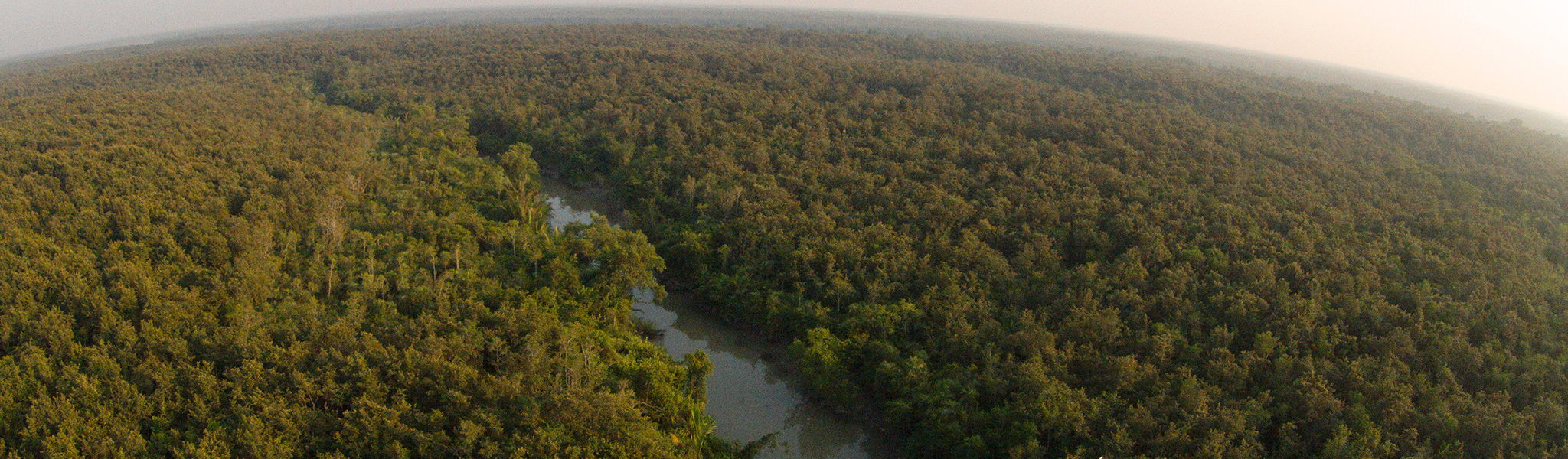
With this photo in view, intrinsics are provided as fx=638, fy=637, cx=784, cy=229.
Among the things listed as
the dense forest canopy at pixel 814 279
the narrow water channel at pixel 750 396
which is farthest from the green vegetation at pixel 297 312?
the narrow water channel at pixel 750 396

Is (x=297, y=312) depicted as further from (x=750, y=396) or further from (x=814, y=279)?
(x=814, y=279)

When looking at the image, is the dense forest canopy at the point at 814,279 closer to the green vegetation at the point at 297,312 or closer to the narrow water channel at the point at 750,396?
the green vegetation at the point at 297,312

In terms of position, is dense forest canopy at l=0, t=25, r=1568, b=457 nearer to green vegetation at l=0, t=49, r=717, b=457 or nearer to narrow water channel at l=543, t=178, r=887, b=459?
green vegetation at l=0, t=49, r=717, b=457

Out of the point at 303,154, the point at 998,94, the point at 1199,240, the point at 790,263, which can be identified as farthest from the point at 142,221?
the point at 998,94

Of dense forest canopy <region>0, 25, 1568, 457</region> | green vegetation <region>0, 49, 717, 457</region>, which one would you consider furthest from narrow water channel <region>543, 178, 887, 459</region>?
green vegetation <region>0, 49, 717, 457</region>

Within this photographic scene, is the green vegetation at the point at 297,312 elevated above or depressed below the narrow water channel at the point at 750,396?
above

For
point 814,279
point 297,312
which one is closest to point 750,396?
point 814,279
